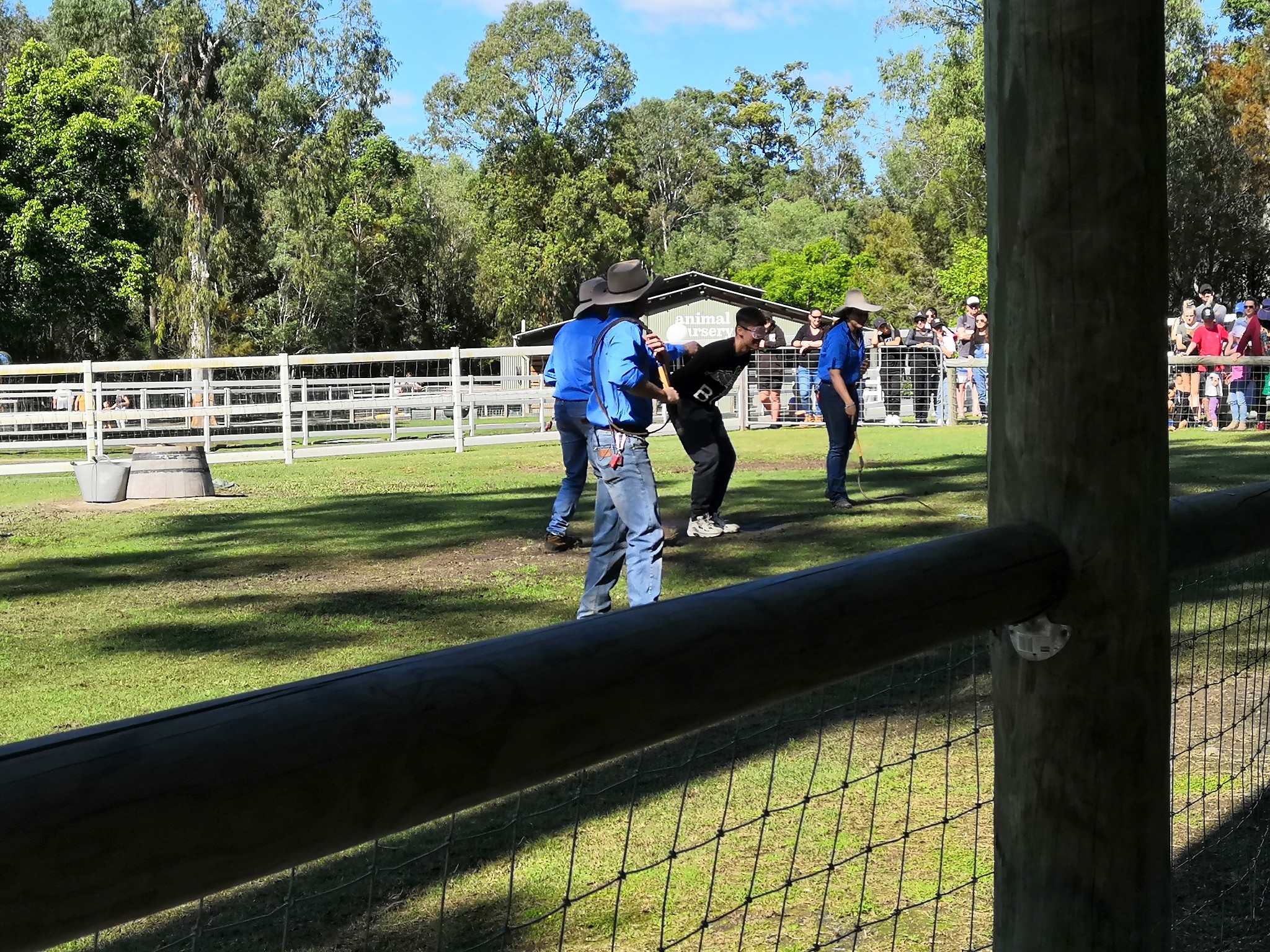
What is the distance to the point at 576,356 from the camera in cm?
1015

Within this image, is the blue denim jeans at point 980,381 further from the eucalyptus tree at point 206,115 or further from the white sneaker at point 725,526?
the eucalyptus tree at point 206,115

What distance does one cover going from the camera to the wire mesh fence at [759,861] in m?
3.72

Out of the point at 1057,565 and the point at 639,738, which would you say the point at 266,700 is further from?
the point at 1057,565

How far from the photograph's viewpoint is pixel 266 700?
116cm

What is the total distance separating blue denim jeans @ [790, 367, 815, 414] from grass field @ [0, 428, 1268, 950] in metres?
7.41

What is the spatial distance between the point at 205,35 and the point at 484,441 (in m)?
32.0

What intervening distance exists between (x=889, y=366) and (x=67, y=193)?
24101mm

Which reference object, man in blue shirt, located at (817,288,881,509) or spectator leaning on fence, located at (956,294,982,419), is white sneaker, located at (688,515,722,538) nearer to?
man in blue shirt, located at (817,288,881,509)

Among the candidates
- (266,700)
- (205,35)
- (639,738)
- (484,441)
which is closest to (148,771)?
(266,700)

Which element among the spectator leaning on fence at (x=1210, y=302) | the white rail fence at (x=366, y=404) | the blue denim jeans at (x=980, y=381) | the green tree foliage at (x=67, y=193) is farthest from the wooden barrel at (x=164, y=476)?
the green tree foliage at (x=67, y=193)

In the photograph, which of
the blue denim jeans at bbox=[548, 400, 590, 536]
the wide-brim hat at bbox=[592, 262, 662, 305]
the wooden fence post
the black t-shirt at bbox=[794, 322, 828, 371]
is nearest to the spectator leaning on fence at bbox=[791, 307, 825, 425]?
the black t-shirt at bbox=[794, 322, 828, 371]

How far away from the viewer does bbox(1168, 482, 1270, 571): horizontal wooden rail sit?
246cm

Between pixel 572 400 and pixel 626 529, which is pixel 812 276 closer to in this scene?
pixel 572 400

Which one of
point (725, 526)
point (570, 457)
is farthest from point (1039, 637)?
point (725, 526)
